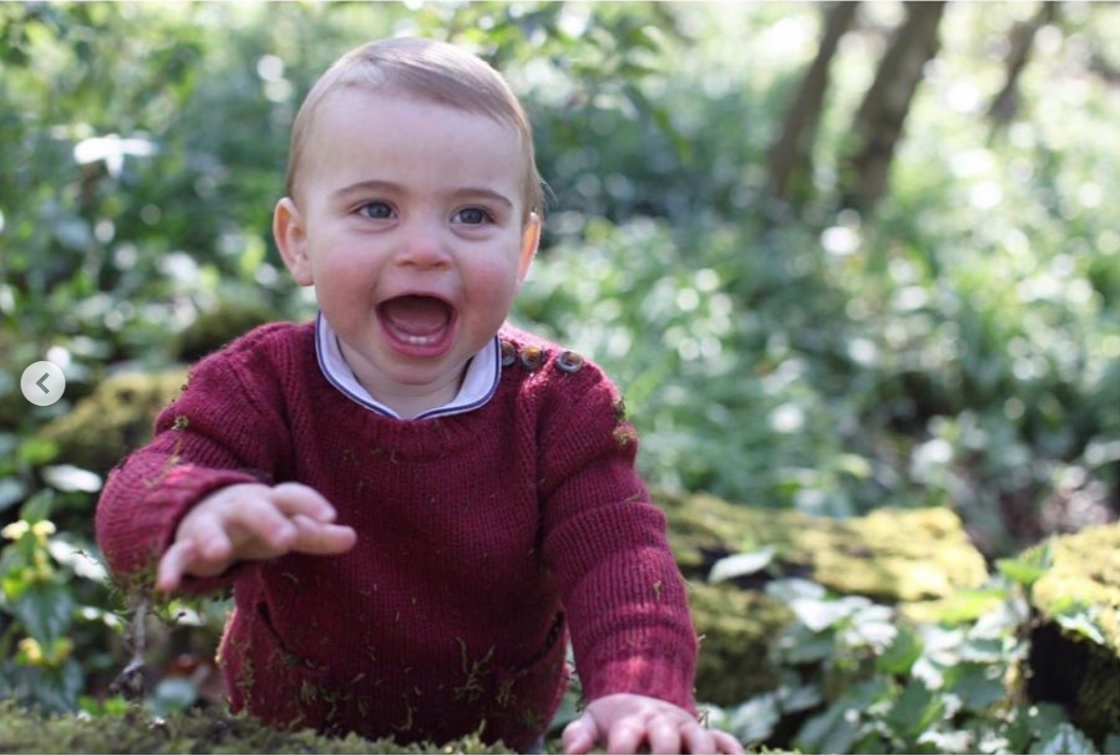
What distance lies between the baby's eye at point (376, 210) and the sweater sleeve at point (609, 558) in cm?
40

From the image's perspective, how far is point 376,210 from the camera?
75.0 inches

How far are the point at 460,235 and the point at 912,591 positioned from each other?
199 cm

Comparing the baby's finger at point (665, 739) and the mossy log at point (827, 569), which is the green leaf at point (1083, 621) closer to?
the mossy log at point (827, 569)

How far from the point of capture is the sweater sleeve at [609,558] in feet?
5.81

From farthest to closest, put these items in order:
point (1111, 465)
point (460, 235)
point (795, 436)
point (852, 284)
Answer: point (852, 284)
point (1111, 465)
point (795, 436)
point (460, 235)

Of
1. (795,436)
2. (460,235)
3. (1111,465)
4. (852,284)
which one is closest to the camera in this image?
(460,235)

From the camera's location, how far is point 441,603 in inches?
81.6

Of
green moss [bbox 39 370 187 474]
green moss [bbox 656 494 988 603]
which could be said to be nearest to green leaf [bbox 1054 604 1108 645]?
green moss [bbox 656 494 988 603]

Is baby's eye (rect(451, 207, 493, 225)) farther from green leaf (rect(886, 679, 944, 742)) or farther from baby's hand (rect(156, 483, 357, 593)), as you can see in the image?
green leaf (rect(886, 679, 944, 742))

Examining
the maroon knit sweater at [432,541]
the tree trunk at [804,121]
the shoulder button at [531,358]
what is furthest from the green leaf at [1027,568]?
the tree trunk at [804,121]

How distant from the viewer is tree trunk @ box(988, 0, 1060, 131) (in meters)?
11.1

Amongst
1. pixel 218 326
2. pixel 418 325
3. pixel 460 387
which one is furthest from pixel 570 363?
pixel 218 326

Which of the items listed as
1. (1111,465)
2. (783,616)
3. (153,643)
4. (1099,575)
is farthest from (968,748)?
(1111,465)

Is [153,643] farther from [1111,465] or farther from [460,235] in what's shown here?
[1111,465]
